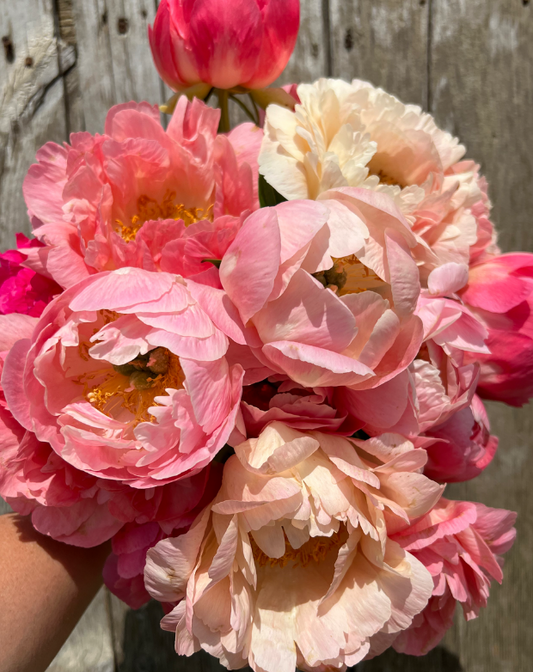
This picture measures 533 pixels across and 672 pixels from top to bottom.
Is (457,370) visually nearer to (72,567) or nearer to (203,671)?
(72,567)

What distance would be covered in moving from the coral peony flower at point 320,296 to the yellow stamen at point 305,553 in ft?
0.47

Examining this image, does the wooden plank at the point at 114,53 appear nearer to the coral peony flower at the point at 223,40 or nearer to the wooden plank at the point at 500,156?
the coral peony flower at the point at 223,40

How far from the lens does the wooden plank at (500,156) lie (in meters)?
0.71

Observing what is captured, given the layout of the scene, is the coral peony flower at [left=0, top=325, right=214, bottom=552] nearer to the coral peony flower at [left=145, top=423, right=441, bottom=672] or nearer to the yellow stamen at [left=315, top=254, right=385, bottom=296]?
the coral peony flower at [left=145, top=423, right=441, bottom=672]

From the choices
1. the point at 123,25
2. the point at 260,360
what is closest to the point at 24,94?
the point at 123,25

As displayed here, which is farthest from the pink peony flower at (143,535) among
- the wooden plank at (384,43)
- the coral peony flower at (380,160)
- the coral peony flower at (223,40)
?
the wooden plank at (384,43)

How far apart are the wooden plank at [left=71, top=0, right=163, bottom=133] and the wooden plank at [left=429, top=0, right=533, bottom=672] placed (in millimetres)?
405

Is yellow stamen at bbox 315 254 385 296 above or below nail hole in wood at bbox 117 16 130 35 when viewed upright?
below

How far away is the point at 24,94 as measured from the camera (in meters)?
0.70

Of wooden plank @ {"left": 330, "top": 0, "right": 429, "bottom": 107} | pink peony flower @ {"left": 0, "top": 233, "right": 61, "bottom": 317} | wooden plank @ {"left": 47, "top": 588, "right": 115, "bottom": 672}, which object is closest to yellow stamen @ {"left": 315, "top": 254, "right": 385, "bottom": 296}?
pink peony flower @ {"left": 0, "top": 233, "right": 61, "bottom": 317}

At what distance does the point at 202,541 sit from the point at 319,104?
1.13 ft

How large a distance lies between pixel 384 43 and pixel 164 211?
1.62 feet

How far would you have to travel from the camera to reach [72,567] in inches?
17.3

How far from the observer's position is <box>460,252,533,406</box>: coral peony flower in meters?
0.43
